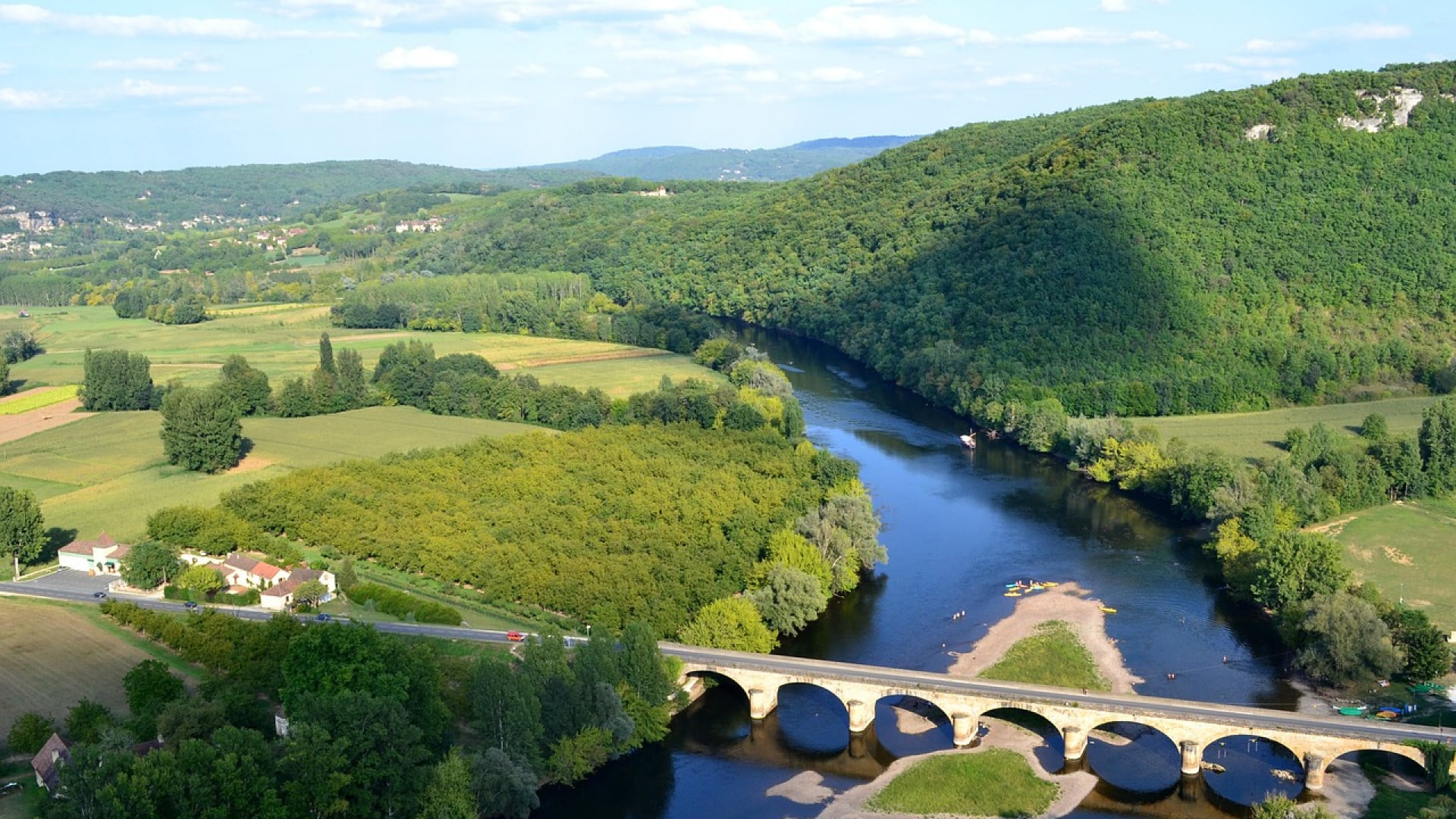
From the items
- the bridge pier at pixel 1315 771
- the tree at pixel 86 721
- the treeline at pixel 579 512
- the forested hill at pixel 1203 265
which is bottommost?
the bridge pier at pixel 1315 771

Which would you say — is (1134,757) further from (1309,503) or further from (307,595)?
(307,595)

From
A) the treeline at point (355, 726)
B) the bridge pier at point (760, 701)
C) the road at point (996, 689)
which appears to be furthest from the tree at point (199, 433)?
the bridge pier at point (760, 701)

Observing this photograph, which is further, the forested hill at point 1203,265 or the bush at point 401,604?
the forested hill at point 1203,265

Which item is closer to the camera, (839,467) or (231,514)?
(231,514)

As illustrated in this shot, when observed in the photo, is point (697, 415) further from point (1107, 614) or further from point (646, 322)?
point (646, 322)

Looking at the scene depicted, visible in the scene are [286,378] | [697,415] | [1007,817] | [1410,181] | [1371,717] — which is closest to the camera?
[1007,817]

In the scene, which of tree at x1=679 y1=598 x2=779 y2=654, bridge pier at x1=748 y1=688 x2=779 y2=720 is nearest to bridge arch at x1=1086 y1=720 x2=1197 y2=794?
bridge pier at x1=748 y1=688 x2=779 y2=720

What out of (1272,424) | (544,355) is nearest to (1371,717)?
(1272,424)

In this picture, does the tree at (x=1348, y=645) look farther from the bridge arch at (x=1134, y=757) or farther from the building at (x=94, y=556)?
the building at (x=94, y=556)
